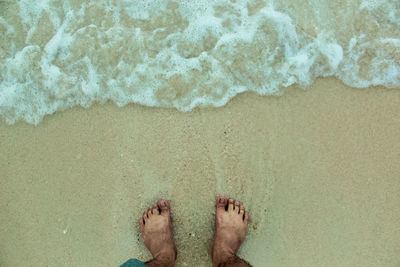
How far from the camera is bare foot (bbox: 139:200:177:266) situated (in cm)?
202

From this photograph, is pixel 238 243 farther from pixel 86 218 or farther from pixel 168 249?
pixel 86 218

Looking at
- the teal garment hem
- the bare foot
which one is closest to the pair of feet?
the bare foot

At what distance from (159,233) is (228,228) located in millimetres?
510

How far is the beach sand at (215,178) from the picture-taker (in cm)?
206

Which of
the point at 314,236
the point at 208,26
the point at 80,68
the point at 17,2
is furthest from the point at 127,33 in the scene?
the point at 314,236

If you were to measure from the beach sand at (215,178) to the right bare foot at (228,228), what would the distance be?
65 mm

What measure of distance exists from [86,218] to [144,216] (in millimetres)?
450

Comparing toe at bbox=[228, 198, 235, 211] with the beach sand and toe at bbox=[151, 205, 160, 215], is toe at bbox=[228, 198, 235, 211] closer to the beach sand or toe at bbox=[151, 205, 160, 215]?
the beach sand

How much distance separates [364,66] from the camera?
6.97ft

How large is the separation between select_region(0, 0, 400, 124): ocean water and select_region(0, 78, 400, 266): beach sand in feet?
0.41

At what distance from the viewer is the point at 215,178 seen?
6.86 ft

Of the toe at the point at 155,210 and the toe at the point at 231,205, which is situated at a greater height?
the toe at the point at 231,205

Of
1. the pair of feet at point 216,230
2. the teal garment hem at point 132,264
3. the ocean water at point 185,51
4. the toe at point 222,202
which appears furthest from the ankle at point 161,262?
the ocean water at point 185,51

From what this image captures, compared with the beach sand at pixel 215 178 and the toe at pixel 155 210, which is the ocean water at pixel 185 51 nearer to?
the beach sand at pixel 215 178
